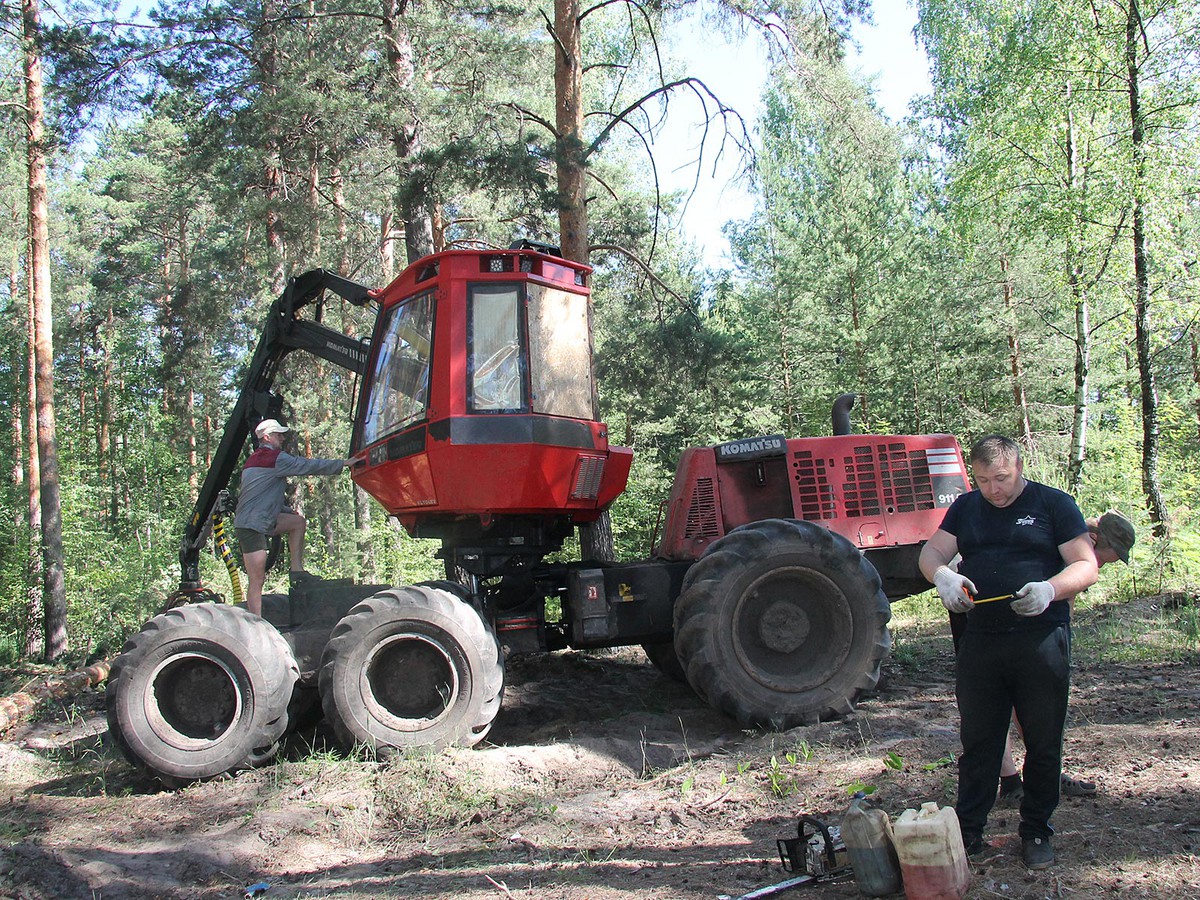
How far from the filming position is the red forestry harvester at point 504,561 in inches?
230

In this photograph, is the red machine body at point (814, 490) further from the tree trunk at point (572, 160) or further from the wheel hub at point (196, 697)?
the wheel hub at point (196, 697)

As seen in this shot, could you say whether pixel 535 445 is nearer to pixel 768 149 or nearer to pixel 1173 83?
pixel 1173 83

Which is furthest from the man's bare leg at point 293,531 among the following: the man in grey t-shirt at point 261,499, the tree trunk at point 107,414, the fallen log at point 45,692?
the tree trunk at point 107,414

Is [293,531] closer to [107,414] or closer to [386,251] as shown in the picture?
[386,251]

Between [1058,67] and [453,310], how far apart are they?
44.3 ft

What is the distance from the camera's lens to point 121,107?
11.8 meters

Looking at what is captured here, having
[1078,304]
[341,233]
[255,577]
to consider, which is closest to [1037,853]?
[255,577]

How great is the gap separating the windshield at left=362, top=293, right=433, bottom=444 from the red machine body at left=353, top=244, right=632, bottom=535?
0.01 metres

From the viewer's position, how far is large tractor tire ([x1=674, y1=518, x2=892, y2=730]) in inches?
243

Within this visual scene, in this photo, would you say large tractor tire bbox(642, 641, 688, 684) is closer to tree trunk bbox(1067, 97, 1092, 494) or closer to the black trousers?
the black trousers

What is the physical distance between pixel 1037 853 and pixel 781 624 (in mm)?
2880

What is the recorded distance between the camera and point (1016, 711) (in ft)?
12.0

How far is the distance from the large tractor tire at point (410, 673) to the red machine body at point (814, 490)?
1.95 metres

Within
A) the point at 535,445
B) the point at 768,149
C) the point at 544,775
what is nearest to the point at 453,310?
the point at 535,445
